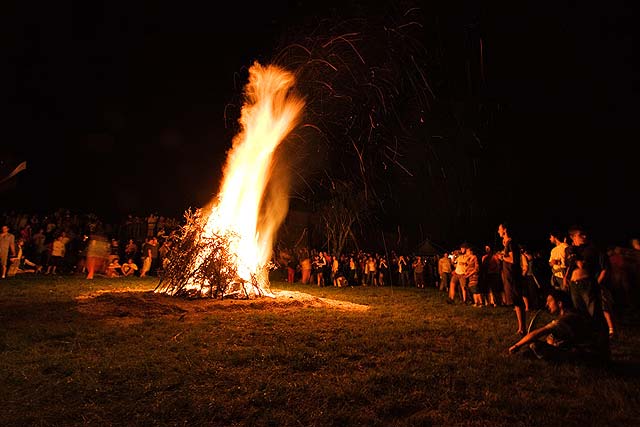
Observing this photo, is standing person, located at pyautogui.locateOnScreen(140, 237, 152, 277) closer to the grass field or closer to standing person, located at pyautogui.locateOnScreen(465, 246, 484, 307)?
the grass field

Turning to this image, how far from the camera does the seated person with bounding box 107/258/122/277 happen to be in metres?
17.6

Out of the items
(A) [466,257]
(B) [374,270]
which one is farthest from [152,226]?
(A) [466,257]

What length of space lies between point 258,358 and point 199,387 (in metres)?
1.32

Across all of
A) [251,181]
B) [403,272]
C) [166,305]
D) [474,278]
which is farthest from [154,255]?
[474,278]

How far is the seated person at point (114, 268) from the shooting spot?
57.7ft

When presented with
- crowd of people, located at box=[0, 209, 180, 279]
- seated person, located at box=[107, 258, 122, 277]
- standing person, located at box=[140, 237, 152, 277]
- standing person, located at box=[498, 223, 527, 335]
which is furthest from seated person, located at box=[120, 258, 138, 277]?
standing person, located at box=[498, 223, 527, 335]

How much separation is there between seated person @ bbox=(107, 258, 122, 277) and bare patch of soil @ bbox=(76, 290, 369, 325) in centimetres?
608

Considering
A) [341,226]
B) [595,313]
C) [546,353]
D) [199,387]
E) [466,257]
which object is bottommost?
[199,387]

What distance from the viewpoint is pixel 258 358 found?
19.8 ft

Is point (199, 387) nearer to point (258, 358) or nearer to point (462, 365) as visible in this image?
point (258, 358)

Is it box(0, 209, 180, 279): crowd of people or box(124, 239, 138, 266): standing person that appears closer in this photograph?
box(0, 209, 180, 279): crowd of people

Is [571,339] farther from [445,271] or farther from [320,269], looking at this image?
[320,269]

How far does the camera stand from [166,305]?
9766 millimetres

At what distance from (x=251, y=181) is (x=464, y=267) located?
305 inches
